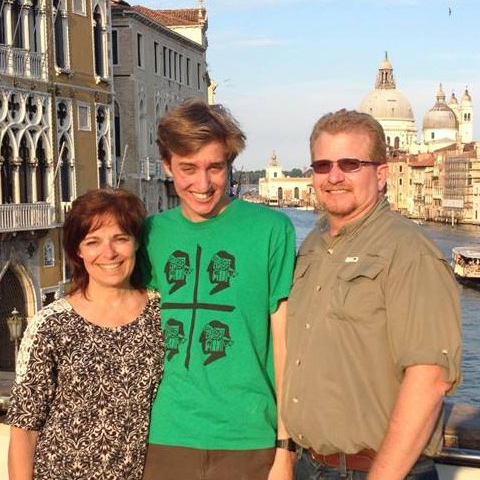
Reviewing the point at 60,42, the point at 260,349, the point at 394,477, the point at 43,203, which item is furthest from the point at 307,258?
the point at 60,42

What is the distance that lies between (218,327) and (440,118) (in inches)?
4530

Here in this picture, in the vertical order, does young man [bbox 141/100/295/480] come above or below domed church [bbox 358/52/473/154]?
below

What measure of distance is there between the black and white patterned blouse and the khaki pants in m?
0.10

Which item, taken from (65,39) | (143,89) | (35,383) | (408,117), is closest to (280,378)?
(35,383)

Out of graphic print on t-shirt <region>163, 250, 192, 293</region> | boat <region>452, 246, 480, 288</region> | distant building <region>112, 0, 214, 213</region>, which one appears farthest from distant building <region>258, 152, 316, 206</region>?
graphic print on t-shirt <region>163, 250, 192, 293</region>

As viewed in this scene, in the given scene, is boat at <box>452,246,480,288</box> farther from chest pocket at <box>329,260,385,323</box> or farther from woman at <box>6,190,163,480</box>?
chest pocket at <box>329,260,385,323</box>

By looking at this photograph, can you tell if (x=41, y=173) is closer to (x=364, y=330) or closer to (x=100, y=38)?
(x=100, y=38)

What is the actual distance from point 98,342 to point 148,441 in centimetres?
31

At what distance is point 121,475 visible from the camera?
2.40 meters

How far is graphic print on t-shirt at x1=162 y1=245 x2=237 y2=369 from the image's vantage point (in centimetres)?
238

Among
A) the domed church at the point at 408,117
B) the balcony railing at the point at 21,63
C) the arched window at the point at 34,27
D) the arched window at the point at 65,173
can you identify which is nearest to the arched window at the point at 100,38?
the arched window at the point at 65,173

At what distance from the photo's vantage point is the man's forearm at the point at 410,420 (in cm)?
197

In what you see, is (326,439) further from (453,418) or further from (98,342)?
(453,418)

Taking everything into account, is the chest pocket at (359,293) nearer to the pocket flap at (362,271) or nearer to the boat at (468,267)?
the pocket flap at (362,271)
